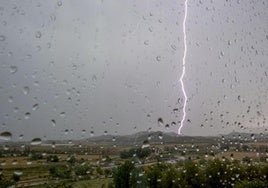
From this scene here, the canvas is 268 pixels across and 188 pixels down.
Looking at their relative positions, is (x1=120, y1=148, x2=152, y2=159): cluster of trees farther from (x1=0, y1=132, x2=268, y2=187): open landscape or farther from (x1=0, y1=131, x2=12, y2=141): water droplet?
(x1=0, y1=131, x2=12, y2=141): water droplet

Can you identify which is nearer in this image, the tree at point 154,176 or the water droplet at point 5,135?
the water droplet at point 5,135

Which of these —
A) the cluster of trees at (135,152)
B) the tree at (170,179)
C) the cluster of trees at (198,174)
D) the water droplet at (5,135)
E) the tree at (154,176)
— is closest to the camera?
the water droplet at (5,135)

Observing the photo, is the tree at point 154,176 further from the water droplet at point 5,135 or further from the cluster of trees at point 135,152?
the water droplet at point 5,135

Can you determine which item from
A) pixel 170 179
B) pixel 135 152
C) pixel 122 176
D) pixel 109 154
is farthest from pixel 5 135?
pixel 122 176

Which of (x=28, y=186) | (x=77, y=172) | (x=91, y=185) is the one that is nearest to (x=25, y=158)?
(x=28, y=186)

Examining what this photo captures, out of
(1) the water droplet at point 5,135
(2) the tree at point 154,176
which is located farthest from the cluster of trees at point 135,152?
(2) the tree at point 154,176

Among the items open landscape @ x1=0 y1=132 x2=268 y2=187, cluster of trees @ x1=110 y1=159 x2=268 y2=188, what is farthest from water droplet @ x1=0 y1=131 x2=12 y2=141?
cluster of trees @ x1=110 y1=159 x2=268 y2=188

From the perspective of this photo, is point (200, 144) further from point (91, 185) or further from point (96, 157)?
point (91, 185)

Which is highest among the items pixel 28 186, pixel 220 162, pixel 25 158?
pixel 25 158

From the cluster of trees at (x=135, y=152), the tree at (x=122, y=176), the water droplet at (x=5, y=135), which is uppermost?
the water droplet at (x=5, y=135)
